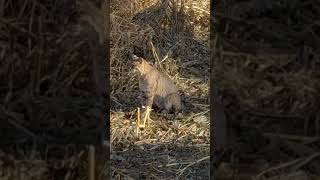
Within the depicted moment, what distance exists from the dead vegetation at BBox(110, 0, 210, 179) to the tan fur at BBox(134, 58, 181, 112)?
10cm

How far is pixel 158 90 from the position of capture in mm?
5293

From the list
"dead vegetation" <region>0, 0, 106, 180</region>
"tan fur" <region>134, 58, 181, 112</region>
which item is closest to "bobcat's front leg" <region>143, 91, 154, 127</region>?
"tan fur" <region>134, 58, 181, 112</region>

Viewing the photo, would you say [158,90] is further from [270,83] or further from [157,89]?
[270,83]

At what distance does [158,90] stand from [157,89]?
0.02 m

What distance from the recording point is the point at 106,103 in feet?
6.34

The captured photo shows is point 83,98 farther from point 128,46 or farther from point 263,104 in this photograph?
point 128,46

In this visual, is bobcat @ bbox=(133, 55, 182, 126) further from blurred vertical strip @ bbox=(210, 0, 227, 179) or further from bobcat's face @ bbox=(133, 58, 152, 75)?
blurred vertical strip @ bbox=(210, 0, 227, 179)

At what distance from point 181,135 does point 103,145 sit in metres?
2.83

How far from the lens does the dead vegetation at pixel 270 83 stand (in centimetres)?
183

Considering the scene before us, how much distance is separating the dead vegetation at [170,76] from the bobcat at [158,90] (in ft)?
0.31

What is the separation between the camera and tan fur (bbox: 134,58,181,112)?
205 inches

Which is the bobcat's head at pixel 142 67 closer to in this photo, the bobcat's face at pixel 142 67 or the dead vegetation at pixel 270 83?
the bobcat's face at pixel 142 67

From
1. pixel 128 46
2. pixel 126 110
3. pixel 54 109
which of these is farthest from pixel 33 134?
pixel 128 46

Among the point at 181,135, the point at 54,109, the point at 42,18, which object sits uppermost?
the point at 42,18
